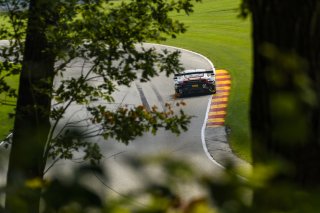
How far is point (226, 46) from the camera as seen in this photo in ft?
164

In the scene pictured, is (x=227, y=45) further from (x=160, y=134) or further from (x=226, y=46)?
(x=160, y=134)

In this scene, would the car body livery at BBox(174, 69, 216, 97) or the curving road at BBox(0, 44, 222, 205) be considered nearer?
the curving road at BBox(0, 44, 222, 205)

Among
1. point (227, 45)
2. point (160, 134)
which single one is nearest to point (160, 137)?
point (160, 134)

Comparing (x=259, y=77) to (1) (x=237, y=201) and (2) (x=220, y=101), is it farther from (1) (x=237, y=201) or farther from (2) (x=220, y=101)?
(2) (x=220, y=101)

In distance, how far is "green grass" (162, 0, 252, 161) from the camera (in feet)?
111

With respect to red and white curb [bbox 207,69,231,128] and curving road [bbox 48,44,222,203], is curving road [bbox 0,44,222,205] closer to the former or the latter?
curving road [bbox 48,44,222,203]

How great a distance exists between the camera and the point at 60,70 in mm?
10297

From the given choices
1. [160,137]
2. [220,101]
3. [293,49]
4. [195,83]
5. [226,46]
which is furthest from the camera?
[226,46]

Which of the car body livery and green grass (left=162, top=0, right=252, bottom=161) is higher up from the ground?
the car body livery

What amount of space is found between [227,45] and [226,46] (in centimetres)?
31

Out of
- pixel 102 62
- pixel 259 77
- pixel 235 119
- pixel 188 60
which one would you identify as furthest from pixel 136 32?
pixel 188 60

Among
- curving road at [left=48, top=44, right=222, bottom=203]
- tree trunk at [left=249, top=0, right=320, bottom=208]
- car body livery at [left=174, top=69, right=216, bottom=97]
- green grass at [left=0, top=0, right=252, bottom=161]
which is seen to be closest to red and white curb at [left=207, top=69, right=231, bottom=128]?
green grass at [left=0, top=0, right=252, bottom=161]

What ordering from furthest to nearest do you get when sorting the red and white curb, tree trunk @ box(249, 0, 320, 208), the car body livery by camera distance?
the car body livery < the red and white curb < tree trunk @ box(249, 0, 320, 208)

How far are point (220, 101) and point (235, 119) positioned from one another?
4403 millimetres
